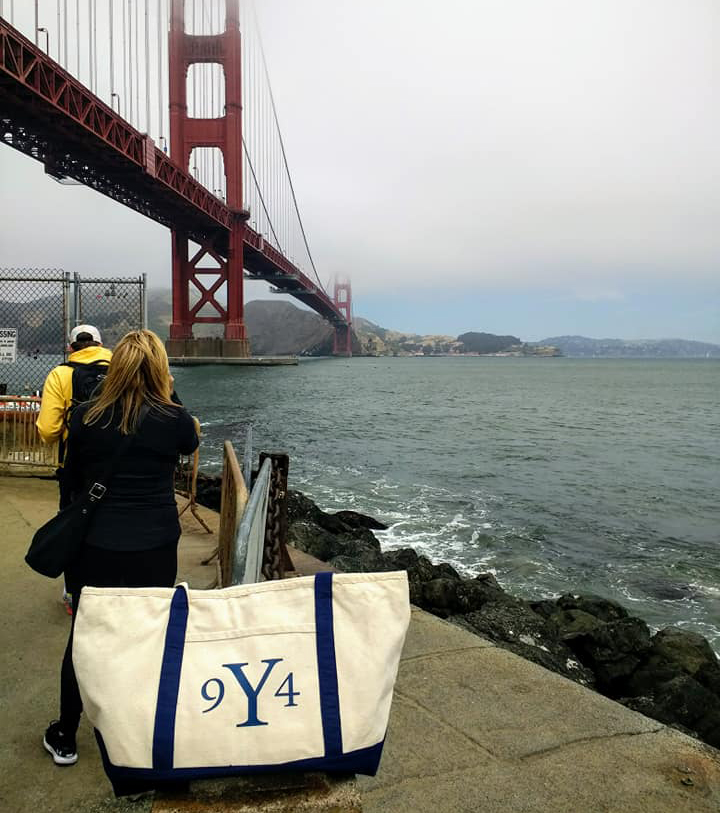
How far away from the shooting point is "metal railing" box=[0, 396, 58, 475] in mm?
7273

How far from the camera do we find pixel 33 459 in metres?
7.28

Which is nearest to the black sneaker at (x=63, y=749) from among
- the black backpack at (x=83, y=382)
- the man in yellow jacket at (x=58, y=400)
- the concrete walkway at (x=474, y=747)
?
the concrete walkway at (x=474, y=747)

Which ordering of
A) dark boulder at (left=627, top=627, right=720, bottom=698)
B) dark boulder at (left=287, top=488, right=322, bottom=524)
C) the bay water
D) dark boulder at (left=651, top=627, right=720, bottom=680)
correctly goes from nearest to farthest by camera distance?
dark boulder at (left=627, top=627, right=720, bottom=698)
dark boulder at (left=651, top=627, right=720, bottom=680)
the bay water
dark boulder at (left=287, top=488, right=322, bottom=524)

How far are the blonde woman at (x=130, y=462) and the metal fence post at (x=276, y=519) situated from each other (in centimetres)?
165

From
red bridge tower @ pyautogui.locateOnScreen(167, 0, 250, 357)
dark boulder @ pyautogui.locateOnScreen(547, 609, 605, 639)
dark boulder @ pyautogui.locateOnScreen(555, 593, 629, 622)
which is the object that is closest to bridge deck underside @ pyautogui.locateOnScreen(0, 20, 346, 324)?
red bridge tower @ pyautogui.locateOnScreen(167, 0, 250, 357)

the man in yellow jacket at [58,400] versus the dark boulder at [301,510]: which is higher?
the man in yellow jacket at [58,400]

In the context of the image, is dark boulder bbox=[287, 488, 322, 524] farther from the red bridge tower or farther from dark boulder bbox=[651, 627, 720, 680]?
the red bridge tower

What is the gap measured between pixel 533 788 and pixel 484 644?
1262 mm

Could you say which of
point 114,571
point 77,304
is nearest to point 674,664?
point 114,571

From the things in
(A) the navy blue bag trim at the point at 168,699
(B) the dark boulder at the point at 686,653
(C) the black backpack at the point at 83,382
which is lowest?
(B) the dark boulder at the point at 686,653

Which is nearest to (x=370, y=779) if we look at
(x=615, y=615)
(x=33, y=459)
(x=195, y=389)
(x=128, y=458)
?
(x=128, y=458)

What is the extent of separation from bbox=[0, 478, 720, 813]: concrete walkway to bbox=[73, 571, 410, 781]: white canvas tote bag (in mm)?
1194

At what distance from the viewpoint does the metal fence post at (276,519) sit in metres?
3.89

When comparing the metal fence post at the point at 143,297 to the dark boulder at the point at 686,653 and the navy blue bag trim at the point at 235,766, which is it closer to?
the dark boulder at the point at 686,653
